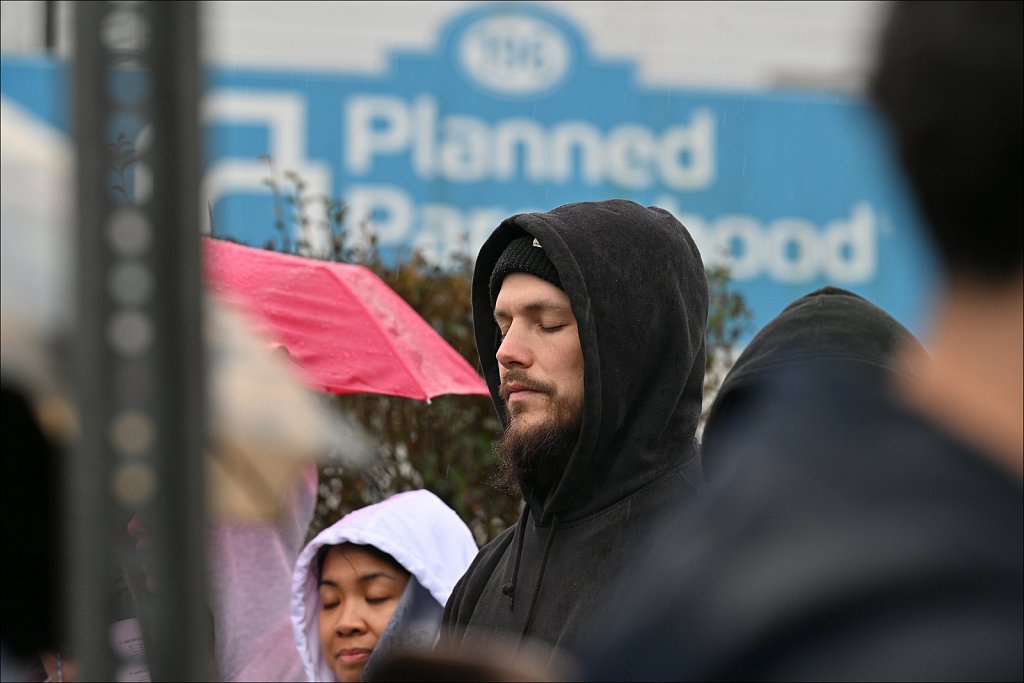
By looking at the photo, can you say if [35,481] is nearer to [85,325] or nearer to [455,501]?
[85,325]

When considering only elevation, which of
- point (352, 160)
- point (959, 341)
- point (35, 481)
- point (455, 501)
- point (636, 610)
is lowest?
point (455, 501)

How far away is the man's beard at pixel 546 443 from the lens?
303 cm

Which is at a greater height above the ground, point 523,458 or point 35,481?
point 35,481

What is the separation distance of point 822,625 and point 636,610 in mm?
119

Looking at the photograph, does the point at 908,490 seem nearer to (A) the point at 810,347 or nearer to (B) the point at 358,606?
(A) the point at 810,347

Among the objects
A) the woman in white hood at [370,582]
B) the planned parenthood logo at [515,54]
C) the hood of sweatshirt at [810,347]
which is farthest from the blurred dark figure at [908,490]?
the planned parenthood logo at [515,54]

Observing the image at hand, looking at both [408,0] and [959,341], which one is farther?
[408,0]

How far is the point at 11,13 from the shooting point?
923 cm

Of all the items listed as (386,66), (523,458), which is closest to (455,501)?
(523,458)

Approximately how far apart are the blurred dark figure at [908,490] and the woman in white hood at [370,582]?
3.28 m

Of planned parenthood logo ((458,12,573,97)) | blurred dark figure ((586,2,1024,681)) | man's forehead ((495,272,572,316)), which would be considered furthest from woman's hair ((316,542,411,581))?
planned parenthood logo ((458,12,573,97))

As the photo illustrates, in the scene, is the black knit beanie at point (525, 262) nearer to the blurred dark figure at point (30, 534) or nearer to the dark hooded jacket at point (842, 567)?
the blurred dark figure at point (30, 534)

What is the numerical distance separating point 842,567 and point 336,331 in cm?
412

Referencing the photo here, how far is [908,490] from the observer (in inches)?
33.7
